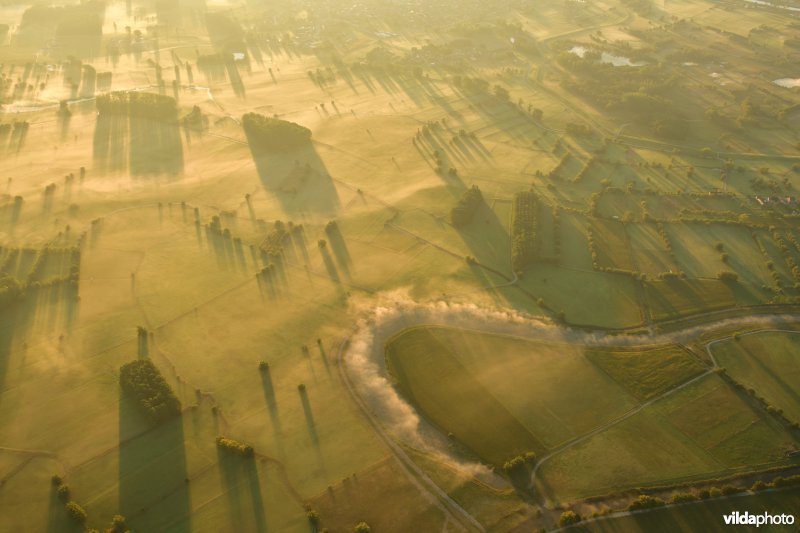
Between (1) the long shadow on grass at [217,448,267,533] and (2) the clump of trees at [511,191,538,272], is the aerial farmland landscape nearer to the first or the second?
(1) the long shadow on grass at [217,448,267,533]

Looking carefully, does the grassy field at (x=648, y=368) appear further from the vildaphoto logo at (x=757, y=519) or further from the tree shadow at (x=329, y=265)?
the tree shadow at (x=329, y=265)

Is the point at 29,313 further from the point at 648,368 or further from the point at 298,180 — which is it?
the point at 648,368

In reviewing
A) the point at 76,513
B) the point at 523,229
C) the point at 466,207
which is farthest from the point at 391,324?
the point at 76,513

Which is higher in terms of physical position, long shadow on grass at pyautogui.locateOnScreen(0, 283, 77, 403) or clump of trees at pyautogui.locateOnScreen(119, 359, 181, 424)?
clump of trees at pyautogui.locateOnScreen(119, 359, 181, 424)

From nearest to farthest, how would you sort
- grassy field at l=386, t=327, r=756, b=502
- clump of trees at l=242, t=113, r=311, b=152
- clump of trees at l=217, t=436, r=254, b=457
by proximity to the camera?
1. clump of trees at l=217, t=436, r=254, b=457
2. grassy field at l=386, t=327, r=756, b=502
3. clump of trees at l=242, t=113, r=311, b=152

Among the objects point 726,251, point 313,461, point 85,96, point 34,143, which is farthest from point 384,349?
point 85,96

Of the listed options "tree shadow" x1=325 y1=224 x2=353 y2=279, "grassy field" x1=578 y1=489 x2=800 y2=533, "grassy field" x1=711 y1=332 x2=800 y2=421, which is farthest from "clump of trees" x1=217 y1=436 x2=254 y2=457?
"grassy field" x1=711 y1=332 x2=800 y2=421
